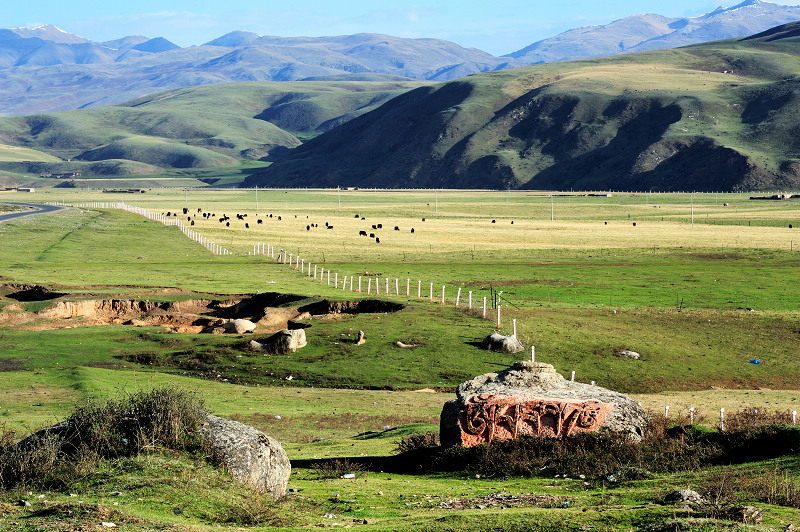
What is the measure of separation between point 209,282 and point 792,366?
119 ft

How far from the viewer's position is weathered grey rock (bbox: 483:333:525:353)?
38.5 meters

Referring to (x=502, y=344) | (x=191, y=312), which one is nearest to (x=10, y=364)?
(x=191, y=312)

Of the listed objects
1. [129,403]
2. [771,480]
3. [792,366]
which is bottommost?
[792,366]

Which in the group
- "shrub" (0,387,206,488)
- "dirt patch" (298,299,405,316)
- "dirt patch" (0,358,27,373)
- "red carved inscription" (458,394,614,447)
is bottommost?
"dirt patch" (0,358,27,373)

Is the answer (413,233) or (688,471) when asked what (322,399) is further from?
(413,233)

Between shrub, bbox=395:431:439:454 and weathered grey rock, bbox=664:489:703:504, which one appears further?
shrub, bbox=395:431:439:454

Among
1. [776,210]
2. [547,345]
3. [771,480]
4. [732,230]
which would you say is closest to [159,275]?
[547,345]

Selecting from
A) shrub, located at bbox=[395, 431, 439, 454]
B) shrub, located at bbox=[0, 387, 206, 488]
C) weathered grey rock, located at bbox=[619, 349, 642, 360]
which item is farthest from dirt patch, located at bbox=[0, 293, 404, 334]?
shrub, located at bbox=[0, 387, 206, 488]

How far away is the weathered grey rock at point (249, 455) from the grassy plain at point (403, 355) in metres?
0.69

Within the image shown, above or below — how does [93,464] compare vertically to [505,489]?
above

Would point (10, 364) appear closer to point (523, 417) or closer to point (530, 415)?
point (523, 417)

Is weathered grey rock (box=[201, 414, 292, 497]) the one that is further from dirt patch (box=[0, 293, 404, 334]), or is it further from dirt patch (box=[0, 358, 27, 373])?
dirt patch (box=[0, 293, 404, 334])

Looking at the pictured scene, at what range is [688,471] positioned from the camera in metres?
18.7

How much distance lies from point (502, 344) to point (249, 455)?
22.6 m
